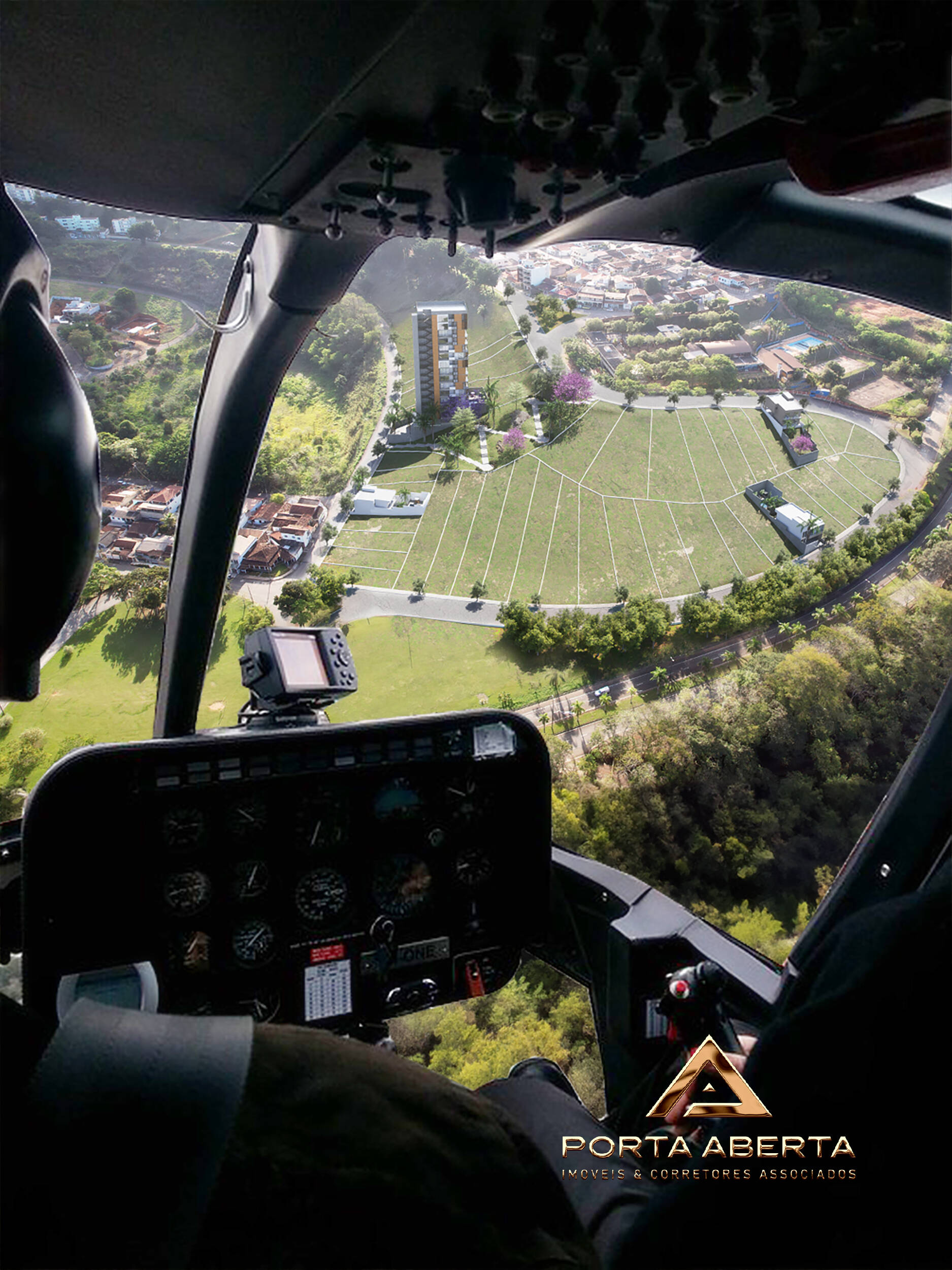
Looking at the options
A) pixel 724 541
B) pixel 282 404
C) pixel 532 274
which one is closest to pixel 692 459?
pixel 724 541

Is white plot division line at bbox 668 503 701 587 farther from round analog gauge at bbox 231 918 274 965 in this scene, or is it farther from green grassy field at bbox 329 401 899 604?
round analog gauge at bbox 231 918 274 965

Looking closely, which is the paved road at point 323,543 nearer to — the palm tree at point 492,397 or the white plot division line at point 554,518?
the palm tree at point 492,397

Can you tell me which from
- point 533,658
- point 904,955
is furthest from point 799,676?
point 904,955

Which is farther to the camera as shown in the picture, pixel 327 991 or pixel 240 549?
pixel 240 549

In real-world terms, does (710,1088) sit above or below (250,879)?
above

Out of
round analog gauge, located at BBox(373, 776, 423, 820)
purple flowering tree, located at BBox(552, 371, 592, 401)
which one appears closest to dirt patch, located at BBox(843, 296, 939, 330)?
purple flowering tree, located at BBox(552, 371, 592, 401)

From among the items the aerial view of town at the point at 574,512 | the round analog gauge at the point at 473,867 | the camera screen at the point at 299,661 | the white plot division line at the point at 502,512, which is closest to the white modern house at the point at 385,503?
the aerial view of town at the point at 574,512

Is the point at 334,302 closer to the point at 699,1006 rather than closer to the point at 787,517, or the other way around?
the point at 699,1006
